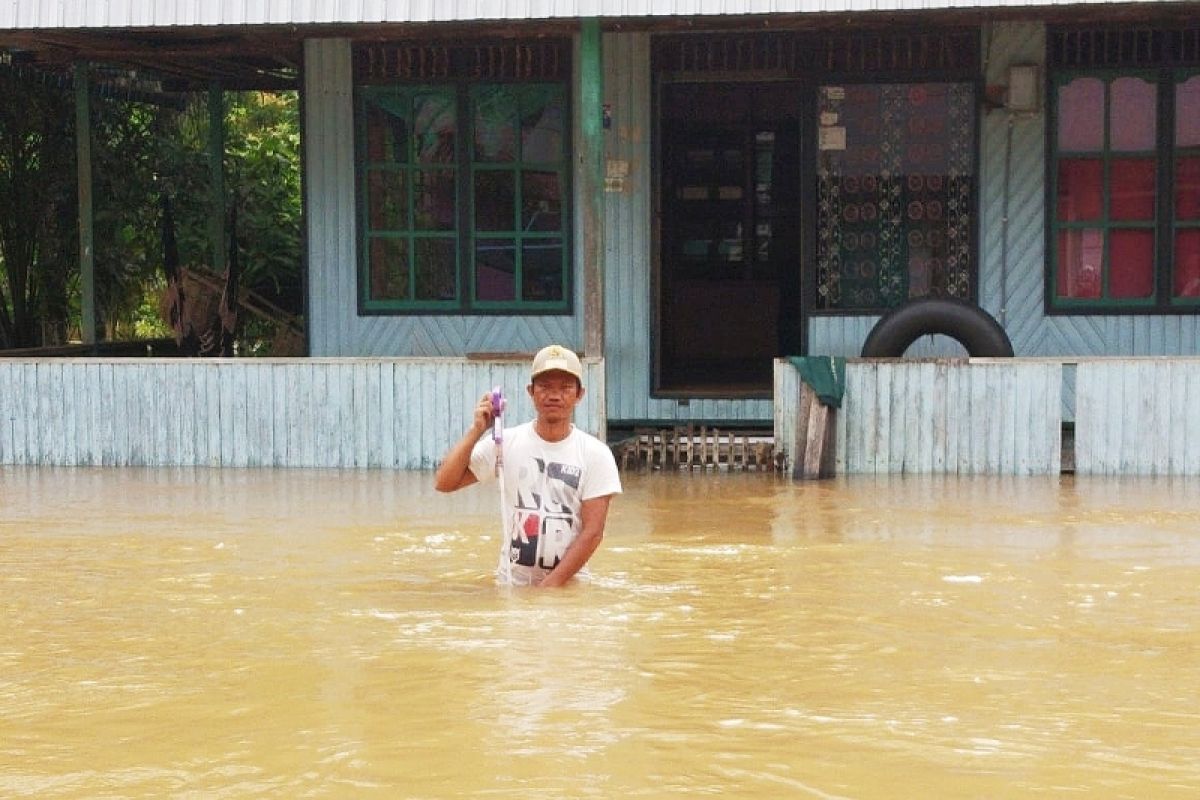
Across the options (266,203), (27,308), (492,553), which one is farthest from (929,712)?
(266,203)

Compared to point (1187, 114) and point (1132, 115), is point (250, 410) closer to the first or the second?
point (1132, 115)

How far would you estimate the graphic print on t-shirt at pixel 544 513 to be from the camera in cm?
740

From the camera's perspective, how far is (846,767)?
5332mm

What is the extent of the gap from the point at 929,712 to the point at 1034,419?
25.2ft

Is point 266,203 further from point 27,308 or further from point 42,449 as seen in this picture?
point 42,449

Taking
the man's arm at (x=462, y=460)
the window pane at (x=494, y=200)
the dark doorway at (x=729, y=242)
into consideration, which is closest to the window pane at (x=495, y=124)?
the window pane at (x=494, y=200)

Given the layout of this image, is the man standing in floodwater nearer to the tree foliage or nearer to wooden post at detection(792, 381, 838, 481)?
wooden post at detection(792, 381, 838, 481)

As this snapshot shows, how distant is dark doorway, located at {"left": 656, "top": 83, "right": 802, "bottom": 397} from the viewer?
1845cm

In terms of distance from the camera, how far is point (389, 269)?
15.5 meters

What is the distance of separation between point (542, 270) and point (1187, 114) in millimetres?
5577

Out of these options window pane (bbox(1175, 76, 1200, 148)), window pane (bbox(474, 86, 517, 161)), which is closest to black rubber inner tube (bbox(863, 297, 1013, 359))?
window pane (bbox(1175, 76, 1200, 148))

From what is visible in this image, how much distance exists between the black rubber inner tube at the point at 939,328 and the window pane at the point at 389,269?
414 cm

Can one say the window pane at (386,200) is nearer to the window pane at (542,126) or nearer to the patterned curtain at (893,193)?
the window pane at (542,126)

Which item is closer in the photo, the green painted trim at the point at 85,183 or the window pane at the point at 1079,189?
the window pane at the point at 1079,189
